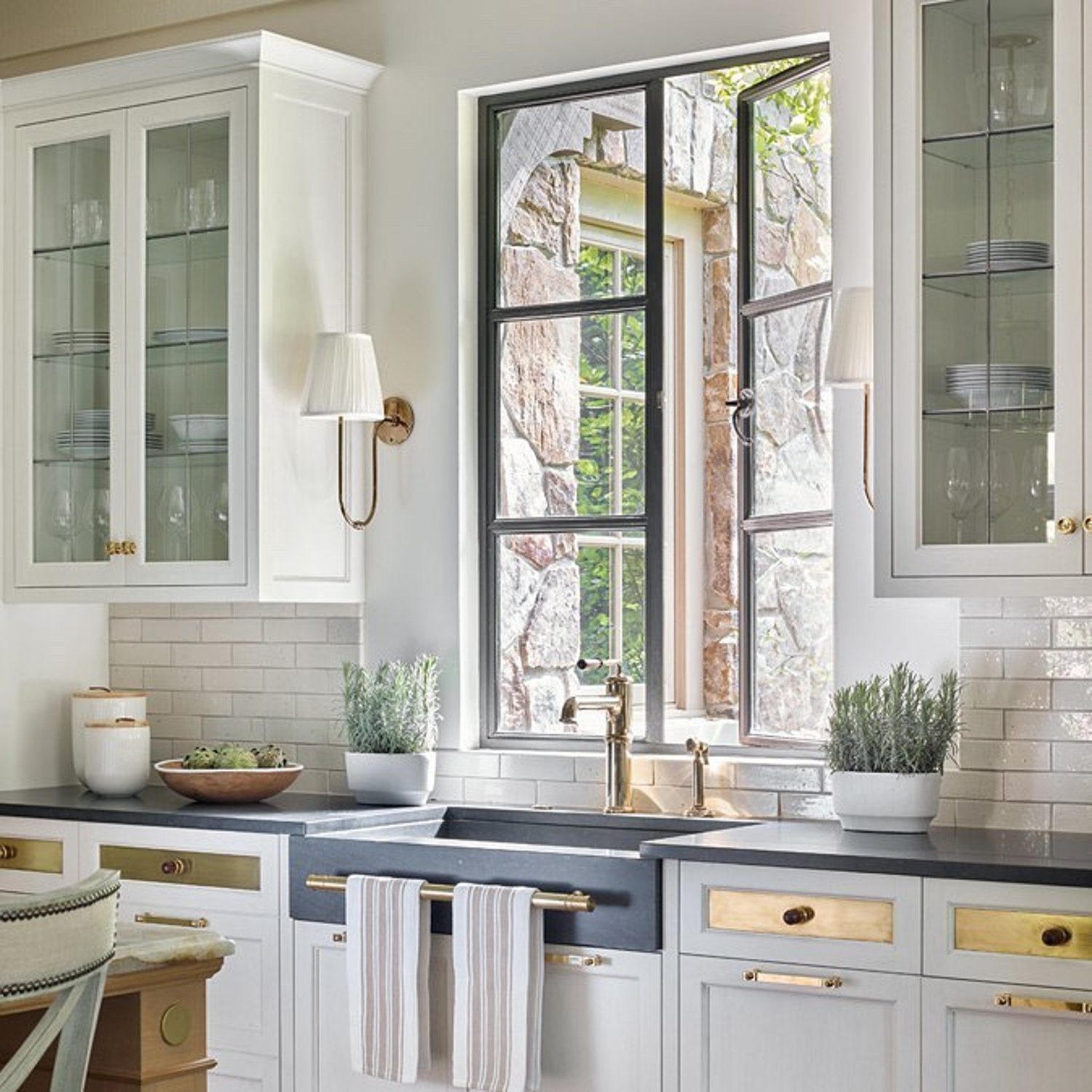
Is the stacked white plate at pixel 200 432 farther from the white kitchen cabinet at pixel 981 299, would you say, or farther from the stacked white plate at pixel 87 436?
the white kitchen cabinet at pixel 981 299

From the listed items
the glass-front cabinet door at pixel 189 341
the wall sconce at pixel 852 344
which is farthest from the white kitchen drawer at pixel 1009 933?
the glass-front cabinet door at pixel 189 341

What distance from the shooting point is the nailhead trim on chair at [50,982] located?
2074 millimetres

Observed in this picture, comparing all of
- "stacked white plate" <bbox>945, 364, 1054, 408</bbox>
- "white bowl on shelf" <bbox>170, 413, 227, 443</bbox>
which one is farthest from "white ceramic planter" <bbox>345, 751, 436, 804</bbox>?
"stacked white plate" <bbox>945, 364, 1054, 408</bbox>

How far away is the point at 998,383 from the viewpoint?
12.0 feet

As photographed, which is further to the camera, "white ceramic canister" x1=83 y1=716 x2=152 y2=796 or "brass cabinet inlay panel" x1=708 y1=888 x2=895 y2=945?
"white ceramic canister" x1=83 y1=716 x2=152 y2=796

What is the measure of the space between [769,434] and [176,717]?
1.80m

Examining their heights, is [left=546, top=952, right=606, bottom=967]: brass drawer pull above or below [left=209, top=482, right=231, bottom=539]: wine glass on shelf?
below

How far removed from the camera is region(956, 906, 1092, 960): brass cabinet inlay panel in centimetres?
327

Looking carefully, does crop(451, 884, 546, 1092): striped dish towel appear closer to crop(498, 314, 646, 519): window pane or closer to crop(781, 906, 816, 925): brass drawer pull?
crop(781, 906, 816, 925): brass drawer pull

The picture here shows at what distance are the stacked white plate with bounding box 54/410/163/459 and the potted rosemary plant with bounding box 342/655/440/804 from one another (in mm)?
862

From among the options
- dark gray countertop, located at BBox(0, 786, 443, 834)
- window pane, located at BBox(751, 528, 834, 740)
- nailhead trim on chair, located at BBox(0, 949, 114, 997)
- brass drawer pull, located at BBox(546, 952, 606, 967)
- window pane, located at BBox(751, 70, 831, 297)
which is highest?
window pane, located at BBox(751, 70, 831, 297)

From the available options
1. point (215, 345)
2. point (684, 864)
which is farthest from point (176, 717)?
point (684, 864)

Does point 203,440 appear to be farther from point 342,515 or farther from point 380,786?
point 380,786

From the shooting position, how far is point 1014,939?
333 cm
